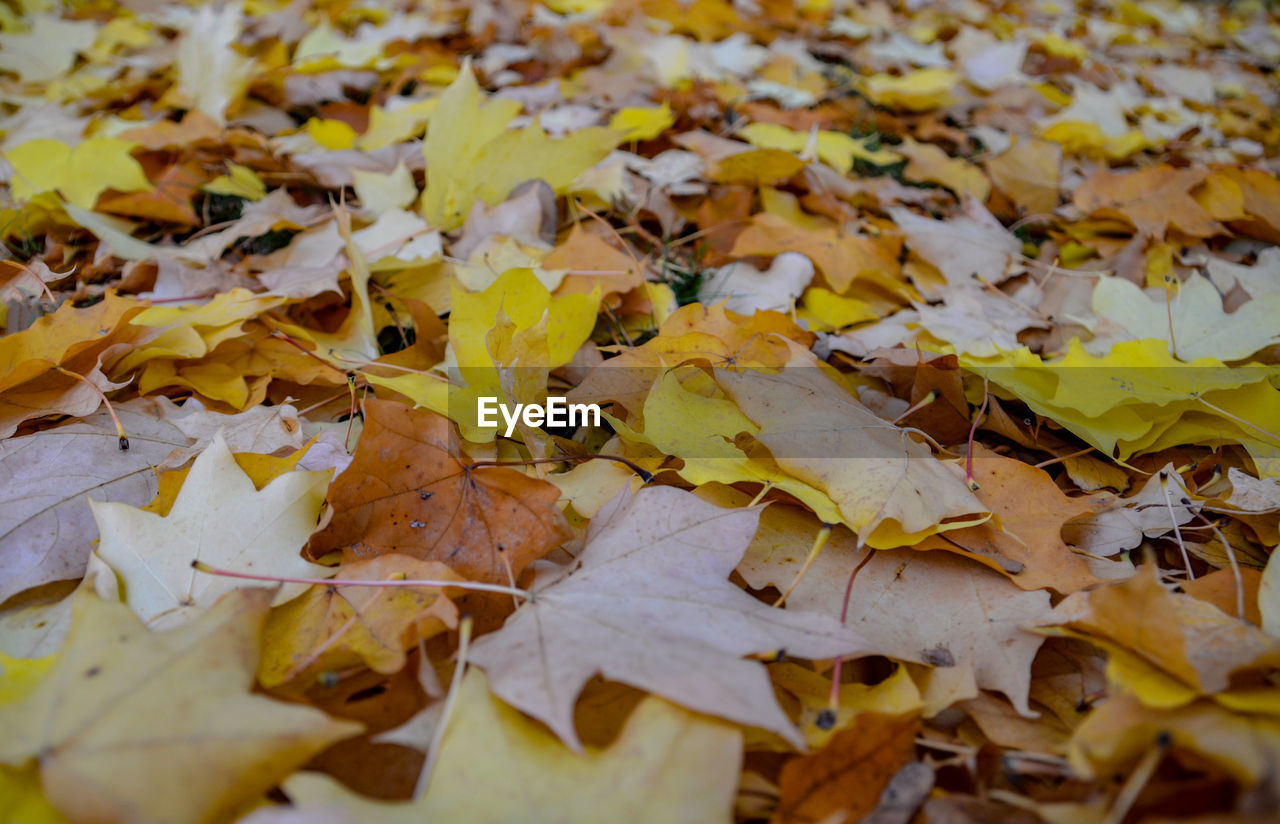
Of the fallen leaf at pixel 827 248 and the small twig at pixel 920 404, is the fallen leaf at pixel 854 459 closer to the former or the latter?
the small twig at pixel 920 404

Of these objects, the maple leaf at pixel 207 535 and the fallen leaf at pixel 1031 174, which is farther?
the fallen leaf at pixel 1031 174

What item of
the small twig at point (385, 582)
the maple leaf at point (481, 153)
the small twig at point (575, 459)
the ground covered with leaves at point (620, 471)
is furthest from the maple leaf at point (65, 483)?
the maple leaf at point (481, 153)

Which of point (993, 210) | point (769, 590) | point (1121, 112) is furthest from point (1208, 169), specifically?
point (769, 590)

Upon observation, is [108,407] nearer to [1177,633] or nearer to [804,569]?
[804,569]

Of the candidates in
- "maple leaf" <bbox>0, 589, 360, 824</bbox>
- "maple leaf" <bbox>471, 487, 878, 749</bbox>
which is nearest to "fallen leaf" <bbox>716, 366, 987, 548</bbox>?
"maple leaf" <bbox>471, 487, 878, 749</bbox>

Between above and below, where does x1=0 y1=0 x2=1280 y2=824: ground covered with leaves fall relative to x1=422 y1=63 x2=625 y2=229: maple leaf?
below

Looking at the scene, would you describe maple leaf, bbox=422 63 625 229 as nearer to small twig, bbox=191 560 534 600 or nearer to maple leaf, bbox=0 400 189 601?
maple leaf, bbox=0 400 189 601
